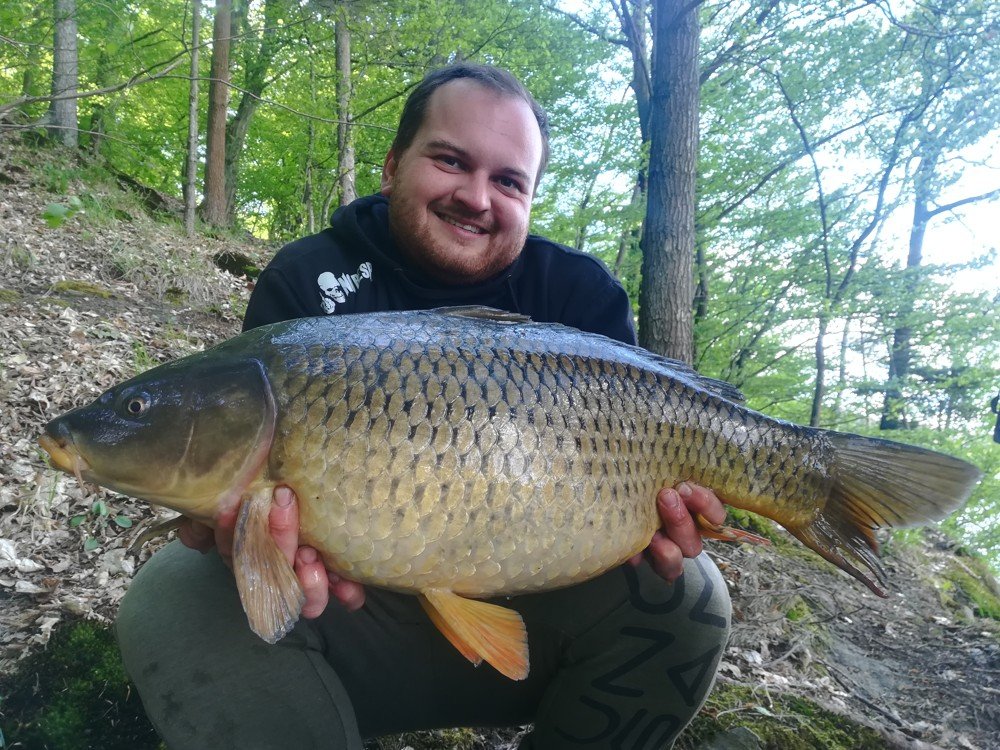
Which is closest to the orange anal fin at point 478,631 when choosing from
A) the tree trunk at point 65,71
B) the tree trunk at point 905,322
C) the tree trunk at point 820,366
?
the tree trunk at point 820,366

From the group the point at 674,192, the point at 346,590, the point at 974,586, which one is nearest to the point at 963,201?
the point at 974,586

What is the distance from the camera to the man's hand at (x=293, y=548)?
3.48ft

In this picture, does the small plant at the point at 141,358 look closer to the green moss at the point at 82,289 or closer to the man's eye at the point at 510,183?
the green moss at the point at 82,289

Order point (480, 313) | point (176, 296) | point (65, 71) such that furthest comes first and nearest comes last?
1. point (65, 71)
2. point (176, 296)
3. point (480, 313)

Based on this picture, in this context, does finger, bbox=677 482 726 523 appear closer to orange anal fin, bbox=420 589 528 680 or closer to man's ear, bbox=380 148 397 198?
orange anal fin, bbox=420 589 528 680

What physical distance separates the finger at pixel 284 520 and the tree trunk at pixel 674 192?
303 cm

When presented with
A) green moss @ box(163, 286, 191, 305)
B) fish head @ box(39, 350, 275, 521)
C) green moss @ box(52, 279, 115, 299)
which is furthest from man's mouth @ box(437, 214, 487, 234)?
green moss @ box(163, 286, 191, 305)

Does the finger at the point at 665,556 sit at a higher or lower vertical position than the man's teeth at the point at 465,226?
lower

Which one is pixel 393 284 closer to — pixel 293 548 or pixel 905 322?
pixel 293 548

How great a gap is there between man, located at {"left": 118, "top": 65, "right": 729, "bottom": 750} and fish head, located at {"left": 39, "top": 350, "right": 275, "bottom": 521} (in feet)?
0.27

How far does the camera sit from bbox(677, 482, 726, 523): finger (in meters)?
1.30

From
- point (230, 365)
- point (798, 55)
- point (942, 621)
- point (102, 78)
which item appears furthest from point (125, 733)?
point (102, 78)

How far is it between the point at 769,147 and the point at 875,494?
4.52 metres

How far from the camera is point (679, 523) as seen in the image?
129 cm
